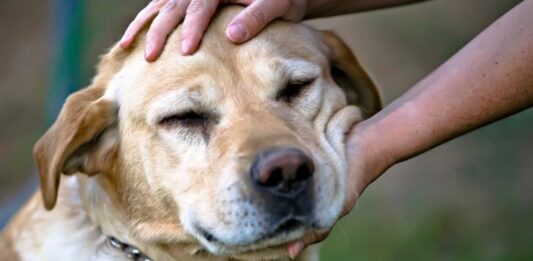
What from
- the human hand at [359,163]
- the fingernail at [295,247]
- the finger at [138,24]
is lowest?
the fingernail at [295,247]

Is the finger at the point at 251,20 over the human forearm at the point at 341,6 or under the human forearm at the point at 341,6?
over

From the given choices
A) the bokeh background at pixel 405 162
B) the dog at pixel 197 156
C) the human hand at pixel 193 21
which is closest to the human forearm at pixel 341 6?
the dog at pixel 197 156

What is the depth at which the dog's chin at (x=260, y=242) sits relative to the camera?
2986 millimetres

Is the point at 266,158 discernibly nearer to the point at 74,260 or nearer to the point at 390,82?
the point at 74,260

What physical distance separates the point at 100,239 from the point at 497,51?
4.80 feet

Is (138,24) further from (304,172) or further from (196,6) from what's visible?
(304,172)

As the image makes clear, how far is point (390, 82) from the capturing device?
7285 mm

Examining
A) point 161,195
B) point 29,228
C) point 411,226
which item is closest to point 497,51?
point 161,195

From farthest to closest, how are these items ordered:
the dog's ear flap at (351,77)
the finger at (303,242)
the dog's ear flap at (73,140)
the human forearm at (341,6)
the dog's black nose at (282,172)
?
the human forearm at (341,6) < the dog's ear flap at (351,77) < the dog's ear flap at (73,140) < the finger at (303,242) < the dog's black nose at (282,172)

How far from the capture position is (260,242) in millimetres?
3021

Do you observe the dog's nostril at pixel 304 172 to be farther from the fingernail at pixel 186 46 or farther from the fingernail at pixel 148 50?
the fingernail at pixel 148 50

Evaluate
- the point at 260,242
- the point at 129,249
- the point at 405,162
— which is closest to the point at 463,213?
the point at 405,162

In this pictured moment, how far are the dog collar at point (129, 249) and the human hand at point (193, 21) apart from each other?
2.07ft

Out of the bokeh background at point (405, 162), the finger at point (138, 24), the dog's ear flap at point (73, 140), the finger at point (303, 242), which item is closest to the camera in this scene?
the finger at point (303, 242)
